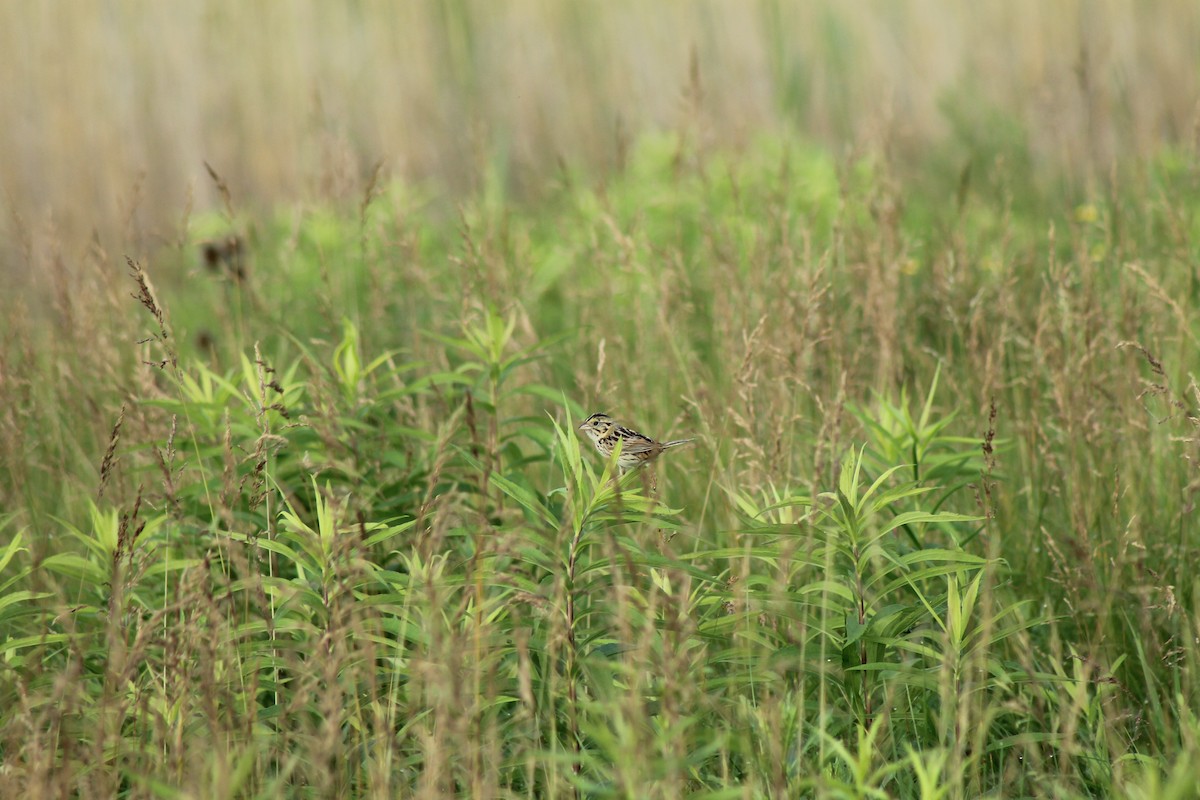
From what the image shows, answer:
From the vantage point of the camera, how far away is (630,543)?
7.64 ft

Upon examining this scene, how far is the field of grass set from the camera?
194 cm

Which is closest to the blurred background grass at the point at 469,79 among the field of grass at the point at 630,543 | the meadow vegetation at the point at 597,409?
the meadow vegetation at the point at 597,409

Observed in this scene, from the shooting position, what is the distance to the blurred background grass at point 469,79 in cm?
662

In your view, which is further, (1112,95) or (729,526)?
(1112,95)

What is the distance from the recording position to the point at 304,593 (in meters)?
2.21

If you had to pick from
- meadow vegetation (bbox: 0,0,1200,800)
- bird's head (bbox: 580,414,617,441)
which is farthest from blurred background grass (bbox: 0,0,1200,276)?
bird's head (bbox: 580,414,617,441)

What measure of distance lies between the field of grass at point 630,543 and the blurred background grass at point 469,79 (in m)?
2.02

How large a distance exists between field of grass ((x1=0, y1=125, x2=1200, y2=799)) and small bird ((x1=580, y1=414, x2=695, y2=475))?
10cm

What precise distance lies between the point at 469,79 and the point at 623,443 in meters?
4.61

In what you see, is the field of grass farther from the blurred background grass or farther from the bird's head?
the blurred background grass

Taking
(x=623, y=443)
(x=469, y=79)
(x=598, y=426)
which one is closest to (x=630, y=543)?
(x=623, y=443)

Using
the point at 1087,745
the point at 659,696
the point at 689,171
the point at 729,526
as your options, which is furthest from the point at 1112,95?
the point at 659,696

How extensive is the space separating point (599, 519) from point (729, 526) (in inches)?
33.5

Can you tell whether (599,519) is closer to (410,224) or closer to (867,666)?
(867,666)
